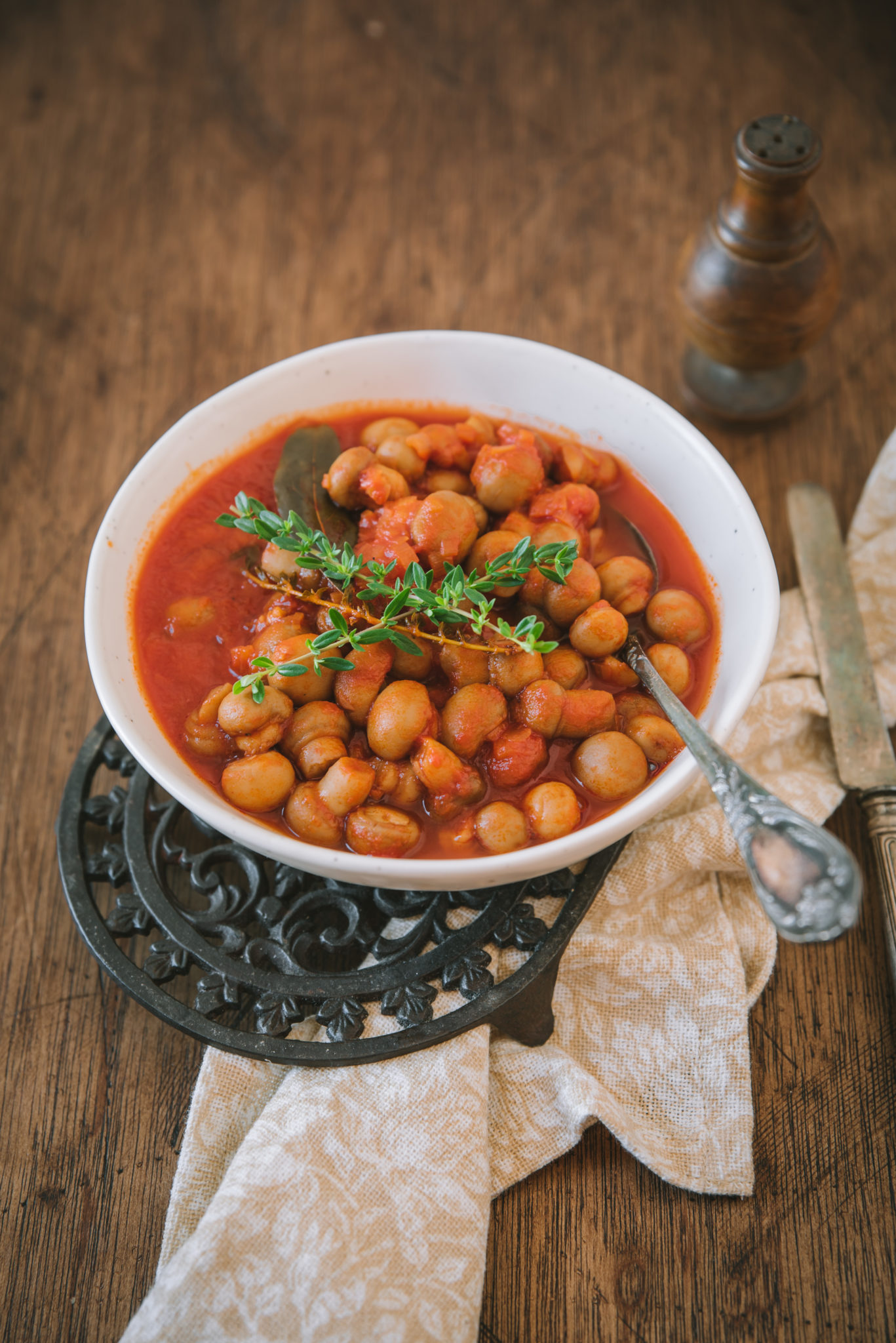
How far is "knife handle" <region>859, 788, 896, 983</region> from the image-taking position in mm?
1854

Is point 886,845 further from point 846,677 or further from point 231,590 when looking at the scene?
point 231,590

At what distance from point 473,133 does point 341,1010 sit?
269 cm

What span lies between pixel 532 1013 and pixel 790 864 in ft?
2.15

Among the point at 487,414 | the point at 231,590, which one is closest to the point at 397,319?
the point at 487,414

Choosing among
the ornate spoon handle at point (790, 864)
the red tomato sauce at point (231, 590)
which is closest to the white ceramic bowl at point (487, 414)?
the red tomato sauce at point (231, 590)

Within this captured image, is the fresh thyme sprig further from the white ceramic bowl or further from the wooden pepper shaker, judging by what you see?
the wooden pepper shaker

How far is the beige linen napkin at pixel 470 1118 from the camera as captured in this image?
155 cm

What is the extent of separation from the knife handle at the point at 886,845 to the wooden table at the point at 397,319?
4.5 inches

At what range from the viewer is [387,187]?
10.1 ft

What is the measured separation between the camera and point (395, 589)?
1.71 metres

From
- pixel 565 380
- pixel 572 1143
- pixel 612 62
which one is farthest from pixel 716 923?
pixel 612 62

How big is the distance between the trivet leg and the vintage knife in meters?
0.64

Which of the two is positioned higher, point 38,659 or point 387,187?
point 387,187

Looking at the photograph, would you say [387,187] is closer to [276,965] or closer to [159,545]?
[159,545]
